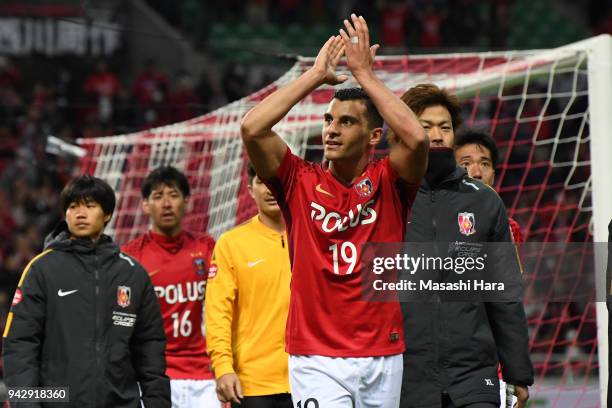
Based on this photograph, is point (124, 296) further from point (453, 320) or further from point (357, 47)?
point (357, 47)

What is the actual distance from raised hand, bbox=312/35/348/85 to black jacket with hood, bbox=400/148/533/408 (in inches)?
34.8

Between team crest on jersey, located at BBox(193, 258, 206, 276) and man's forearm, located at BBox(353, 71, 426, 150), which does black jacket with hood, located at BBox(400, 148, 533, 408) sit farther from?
team crest on jersey, located at BBox(193, 258, 206, 276)

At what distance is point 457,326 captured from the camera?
4633mm

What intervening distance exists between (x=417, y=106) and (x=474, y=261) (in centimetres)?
76

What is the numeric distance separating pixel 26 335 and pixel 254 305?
1221 millimetres

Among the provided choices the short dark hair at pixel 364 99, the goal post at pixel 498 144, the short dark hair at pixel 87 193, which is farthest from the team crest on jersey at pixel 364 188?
the goal post at pixel 498 144

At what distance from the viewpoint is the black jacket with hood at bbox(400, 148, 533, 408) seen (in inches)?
180

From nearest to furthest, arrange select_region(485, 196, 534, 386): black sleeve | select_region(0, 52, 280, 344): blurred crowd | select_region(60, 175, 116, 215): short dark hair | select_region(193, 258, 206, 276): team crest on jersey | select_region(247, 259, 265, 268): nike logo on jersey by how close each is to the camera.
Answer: select_region(485, 196, 534, 386): black sleeve < select_region(60, 175, 116, 215): short dark hair < select_region(247, 259, 265, 268): nike logo on jersey < select_region(193, 258, 206, 276): team crest on jersey < select_region(0, 52, 280, 344): blurred crowd

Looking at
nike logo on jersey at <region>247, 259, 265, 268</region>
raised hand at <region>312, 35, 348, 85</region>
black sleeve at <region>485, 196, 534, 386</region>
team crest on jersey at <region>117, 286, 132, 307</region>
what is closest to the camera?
raised hand at <region>312, 35, 348, 85</region>

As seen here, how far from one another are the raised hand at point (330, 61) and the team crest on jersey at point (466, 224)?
1.01 m

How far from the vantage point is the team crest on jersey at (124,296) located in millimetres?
5328

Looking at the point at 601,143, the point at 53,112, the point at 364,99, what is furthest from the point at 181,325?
the point at 53,112

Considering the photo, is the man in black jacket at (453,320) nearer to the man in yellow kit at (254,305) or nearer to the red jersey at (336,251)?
the red jersey at (336,251)

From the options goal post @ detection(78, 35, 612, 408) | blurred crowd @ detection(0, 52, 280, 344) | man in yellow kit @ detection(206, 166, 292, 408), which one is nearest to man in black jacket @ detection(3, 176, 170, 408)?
man in yellow kit @ detection(206, 166, 292, 408)
